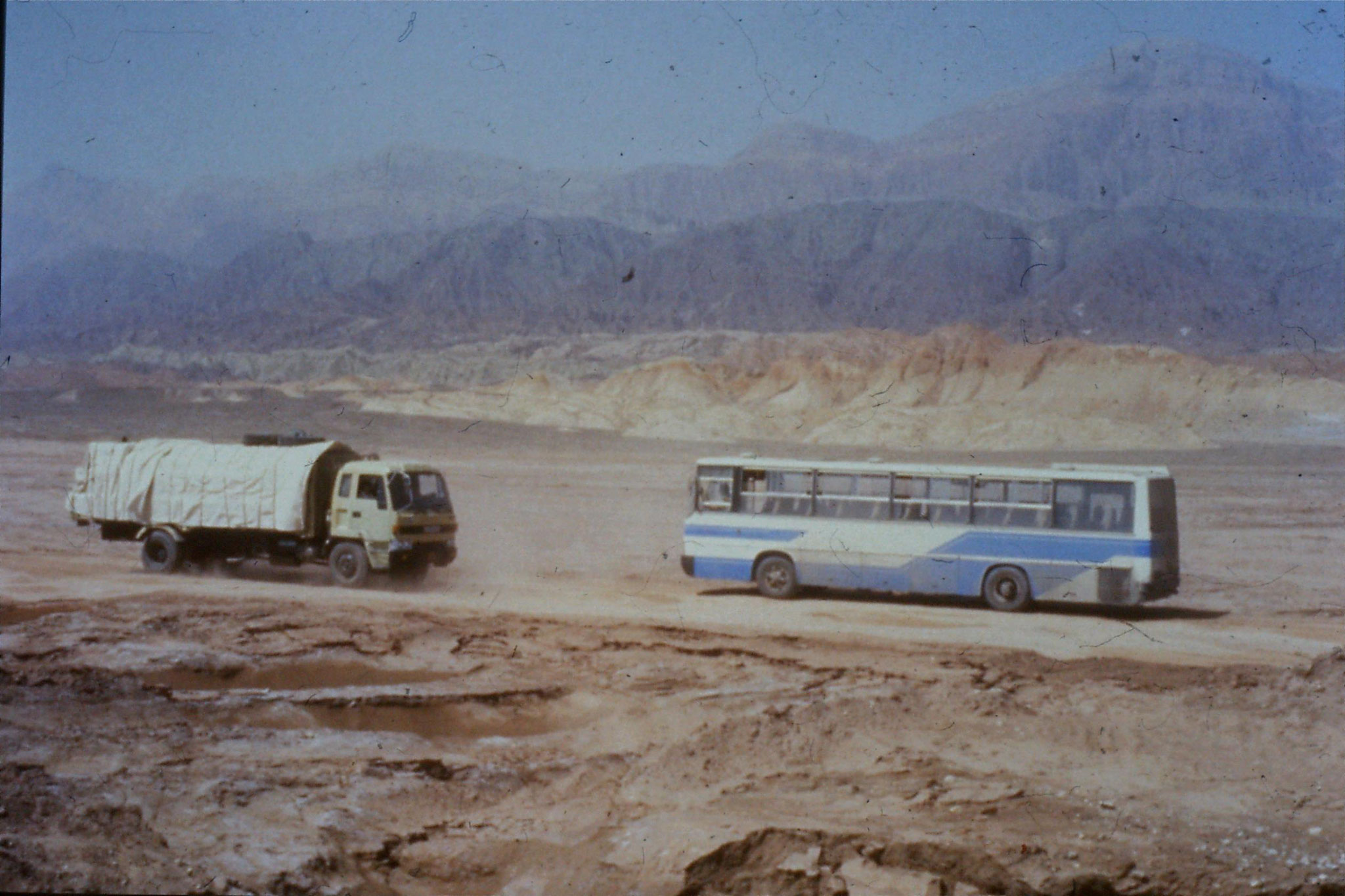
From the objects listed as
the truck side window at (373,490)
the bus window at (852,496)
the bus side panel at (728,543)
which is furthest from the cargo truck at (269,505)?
the bus window at (852,496)

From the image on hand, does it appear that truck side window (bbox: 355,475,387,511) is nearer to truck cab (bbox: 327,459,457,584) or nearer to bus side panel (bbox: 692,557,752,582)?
truck cab (bbox: 327,459,457,584)

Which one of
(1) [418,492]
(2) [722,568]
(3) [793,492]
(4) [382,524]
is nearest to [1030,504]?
(3) [793,492]

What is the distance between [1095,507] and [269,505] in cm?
1165

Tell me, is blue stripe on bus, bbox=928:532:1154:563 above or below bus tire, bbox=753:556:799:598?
above

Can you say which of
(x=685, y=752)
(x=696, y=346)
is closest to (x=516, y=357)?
(x=696, y=346)

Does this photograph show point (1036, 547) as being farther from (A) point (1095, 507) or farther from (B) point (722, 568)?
(B) point (722, 568)

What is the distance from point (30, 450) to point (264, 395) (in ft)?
71.0

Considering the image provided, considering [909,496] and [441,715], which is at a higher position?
[909,496]

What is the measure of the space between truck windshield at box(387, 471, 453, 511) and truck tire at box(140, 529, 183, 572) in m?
3.53

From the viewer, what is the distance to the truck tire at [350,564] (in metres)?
15.5

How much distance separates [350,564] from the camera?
616 inches

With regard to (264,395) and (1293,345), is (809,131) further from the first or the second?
(264,395)

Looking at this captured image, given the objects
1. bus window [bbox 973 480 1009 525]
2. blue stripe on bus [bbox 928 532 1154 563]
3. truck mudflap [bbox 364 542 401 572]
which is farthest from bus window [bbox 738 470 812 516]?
truck mudflap [bbox 364 542 401 572]

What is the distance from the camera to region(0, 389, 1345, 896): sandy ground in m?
7.59
